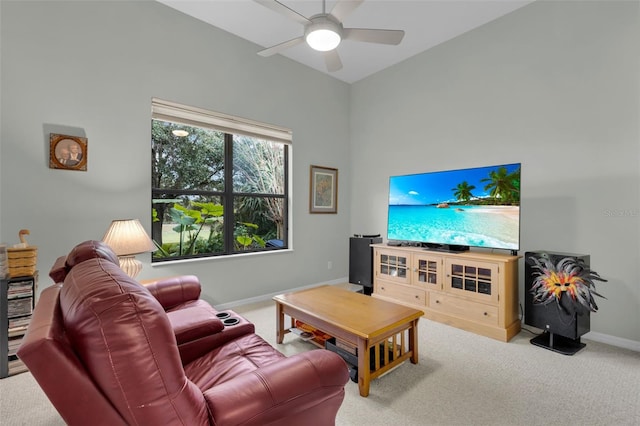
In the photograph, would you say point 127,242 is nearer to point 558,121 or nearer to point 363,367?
point 363,367

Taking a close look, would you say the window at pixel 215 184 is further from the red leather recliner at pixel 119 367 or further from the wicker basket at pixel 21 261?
the red leather recliner at pixel 119 367

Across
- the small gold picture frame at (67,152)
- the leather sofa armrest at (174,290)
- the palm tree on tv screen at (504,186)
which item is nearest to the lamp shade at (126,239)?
the leather sofa armrest at (174,290)

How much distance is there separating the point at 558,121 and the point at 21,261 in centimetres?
469

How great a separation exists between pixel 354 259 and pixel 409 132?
1.91 metres

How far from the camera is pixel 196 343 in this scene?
66.5 inches

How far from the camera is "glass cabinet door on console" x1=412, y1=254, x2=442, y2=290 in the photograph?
10.6 feet

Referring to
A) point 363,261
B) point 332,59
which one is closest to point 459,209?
point 363,261

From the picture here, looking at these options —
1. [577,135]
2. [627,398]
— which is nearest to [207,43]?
[577,135]

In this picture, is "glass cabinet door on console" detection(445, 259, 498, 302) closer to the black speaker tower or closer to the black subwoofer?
the black subwoofer

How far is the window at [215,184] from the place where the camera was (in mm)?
3312

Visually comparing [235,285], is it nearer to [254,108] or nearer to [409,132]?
[254,108]

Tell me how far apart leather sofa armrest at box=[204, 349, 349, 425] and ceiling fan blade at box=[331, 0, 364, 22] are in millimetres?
2169

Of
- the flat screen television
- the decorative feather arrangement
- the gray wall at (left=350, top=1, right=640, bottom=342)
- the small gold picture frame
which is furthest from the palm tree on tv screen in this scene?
the small gold picture frame

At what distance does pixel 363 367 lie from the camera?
1.95 m
